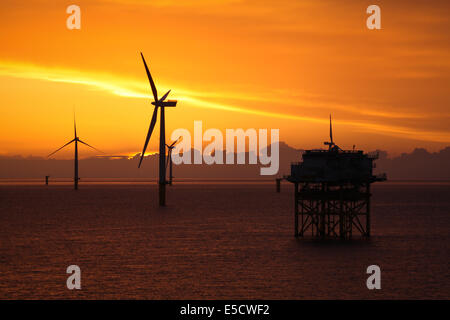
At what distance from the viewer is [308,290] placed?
55.8 m

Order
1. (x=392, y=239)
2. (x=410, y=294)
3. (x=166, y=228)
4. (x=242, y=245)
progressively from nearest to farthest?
(x=410, y=294) → (x=242, y=245) → (x=392, y=239) → (x=166, y=228)

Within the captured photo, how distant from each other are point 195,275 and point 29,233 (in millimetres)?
53816

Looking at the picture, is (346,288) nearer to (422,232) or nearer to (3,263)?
(3,263)

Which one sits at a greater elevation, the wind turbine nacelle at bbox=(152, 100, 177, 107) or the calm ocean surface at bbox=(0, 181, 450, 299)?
the wind turbine nacelle at bbox=(152, 100, 177, 107)

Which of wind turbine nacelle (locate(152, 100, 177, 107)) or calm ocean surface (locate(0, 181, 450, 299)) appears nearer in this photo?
calm ocean surface (locate(0, 181, 450, 299))

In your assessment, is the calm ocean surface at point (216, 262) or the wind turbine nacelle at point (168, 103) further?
the wind turbine nacelle at point (168, 103)

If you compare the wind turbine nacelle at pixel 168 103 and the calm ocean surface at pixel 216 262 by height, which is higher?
the wind turbine nacelle at pixel 168 103

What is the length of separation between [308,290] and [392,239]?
4437 cm

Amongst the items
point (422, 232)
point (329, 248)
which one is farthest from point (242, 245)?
point (422, 232)

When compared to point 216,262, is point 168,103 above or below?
above

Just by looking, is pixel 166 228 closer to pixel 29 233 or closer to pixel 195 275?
pixel 29 233

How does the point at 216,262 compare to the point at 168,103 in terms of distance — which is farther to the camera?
the point at 168,103
